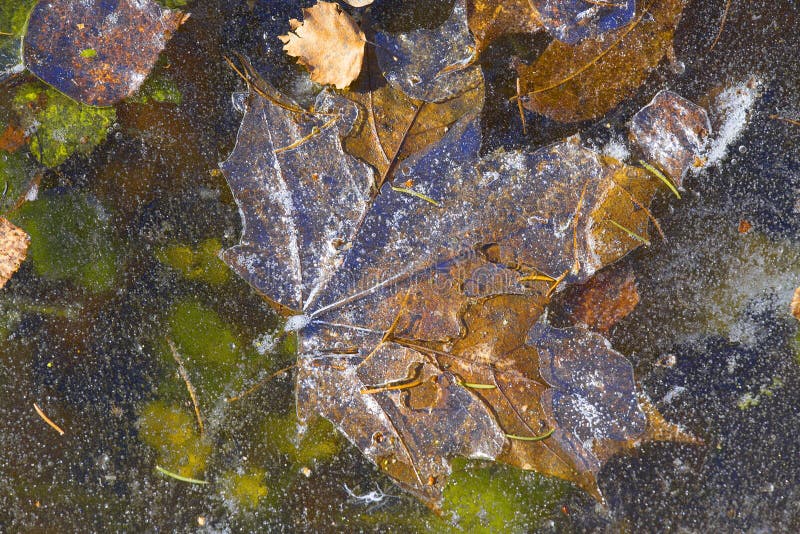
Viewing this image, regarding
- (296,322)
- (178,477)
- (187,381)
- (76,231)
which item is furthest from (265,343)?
(76,231)

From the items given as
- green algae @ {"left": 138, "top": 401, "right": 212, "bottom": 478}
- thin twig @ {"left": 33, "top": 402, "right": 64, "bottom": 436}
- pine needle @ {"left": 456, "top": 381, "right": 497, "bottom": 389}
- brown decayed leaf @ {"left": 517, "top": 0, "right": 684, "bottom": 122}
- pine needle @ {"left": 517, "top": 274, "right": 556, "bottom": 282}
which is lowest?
green algae @ {"left": 138, "top": 401, "right": 212, "bottom": 478}

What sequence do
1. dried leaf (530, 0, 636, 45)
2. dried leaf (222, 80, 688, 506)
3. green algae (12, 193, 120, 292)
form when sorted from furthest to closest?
1. green algae (12, 193, 120, 292)
2. dried leaf (530, 0, 636, 45)
3. dried leaf (222, 80, 688, 506)

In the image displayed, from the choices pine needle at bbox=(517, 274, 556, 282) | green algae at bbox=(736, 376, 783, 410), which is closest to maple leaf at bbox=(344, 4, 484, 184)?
pine needle at bbox=(517, 274, 556, 282)

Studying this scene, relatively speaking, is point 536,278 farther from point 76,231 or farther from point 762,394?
point 76,231

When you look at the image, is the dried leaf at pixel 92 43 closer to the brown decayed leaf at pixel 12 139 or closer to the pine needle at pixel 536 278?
the brown decayed leaf at pixel 12 139

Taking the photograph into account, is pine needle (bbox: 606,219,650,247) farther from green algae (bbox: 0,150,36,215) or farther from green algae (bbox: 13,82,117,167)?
green algae (bbox: 0,150,36,215)

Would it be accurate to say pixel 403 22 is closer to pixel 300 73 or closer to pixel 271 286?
pixel 300 73
